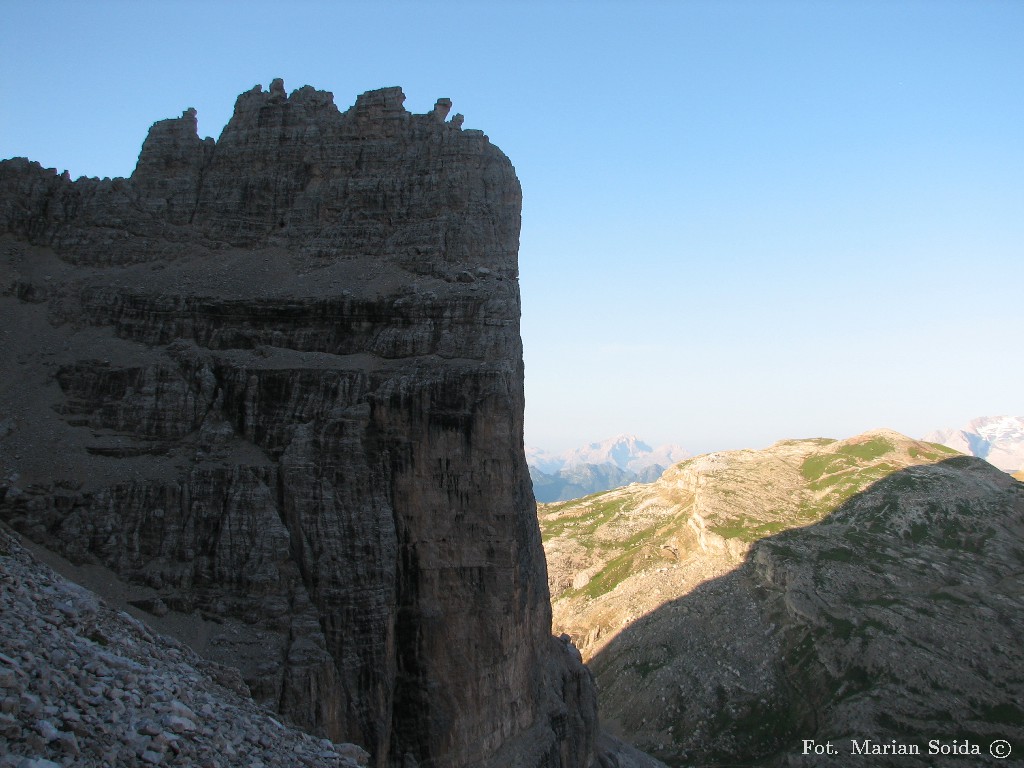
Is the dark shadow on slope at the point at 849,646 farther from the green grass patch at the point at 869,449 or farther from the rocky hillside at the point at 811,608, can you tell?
the green grass patch at the point at 869,449

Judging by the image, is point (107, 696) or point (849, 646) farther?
point (849, 646)

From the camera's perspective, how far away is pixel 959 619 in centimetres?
8075

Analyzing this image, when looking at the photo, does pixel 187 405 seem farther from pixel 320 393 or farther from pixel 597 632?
pixel 597 632

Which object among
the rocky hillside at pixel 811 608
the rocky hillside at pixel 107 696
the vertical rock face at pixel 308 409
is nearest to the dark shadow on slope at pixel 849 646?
the rocky hillside at pixel 811 608

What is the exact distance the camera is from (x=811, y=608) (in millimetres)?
85938

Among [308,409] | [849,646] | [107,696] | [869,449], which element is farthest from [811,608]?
[107,696]

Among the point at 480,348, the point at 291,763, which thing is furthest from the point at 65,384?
the point at 291,763

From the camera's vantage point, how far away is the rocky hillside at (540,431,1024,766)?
72938 mm

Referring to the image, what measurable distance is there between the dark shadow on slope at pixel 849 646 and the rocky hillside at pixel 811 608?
0.63ft

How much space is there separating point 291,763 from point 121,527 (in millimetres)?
16995

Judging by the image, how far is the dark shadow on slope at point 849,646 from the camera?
70812 mm

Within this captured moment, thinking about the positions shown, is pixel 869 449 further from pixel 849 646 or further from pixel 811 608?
pixel 849 646

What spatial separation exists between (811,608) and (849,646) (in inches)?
258

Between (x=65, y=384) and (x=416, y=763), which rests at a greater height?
(x=65, y=384)
